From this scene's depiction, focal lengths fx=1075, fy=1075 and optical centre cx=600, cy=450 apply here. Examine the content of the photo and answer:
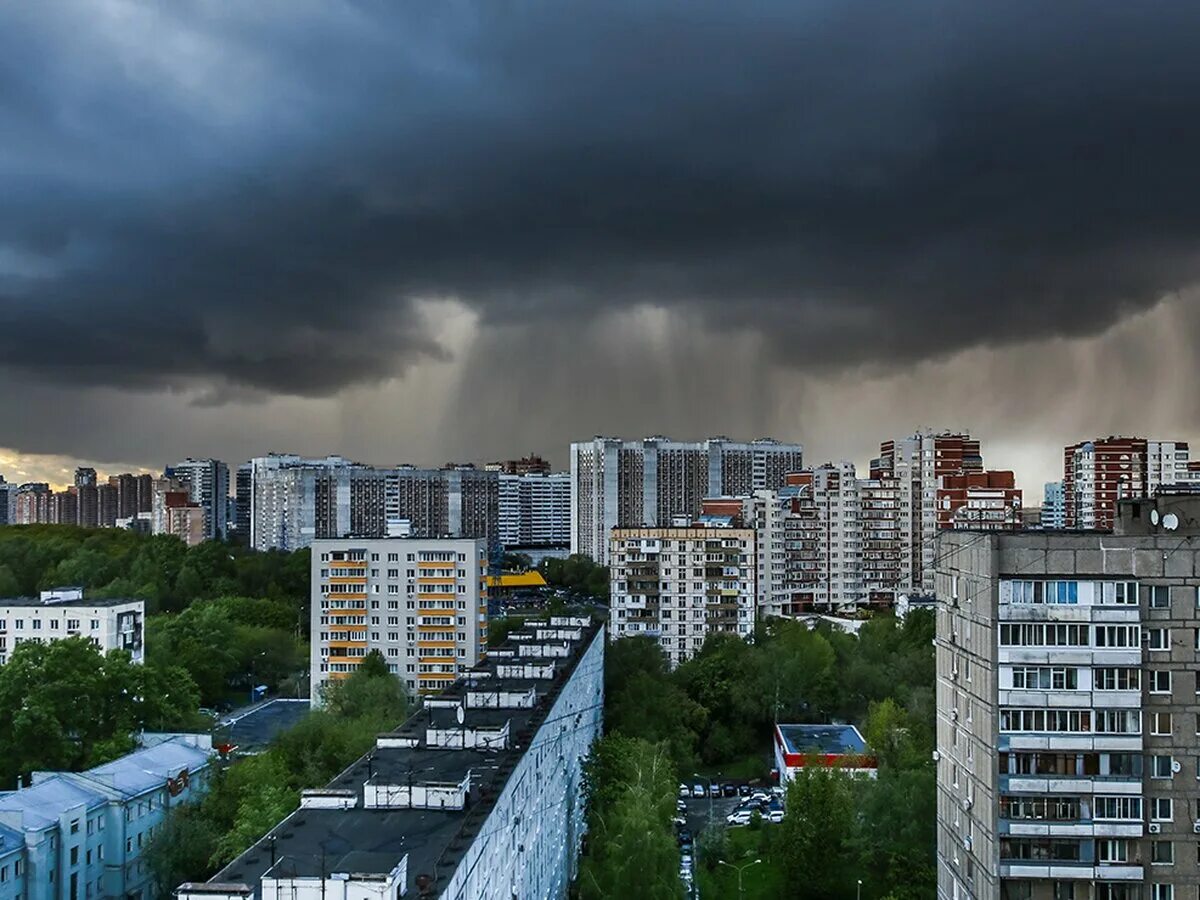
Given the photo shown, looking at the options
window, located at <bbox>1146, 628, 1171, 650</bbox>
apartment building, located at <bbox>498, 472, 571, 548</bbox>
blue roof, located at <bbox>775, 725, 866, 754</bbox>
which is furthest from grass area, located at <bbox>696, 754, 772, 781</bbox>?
apartment building, located at <bbox>498, 472, 571, 548</bbox>

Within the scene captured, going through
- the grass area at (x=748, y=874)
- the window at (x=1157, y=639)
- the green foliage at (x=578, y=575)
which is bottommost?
the grass area at (x=748, y=874)

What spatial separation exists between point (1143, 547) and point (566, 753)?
1306 centimetres

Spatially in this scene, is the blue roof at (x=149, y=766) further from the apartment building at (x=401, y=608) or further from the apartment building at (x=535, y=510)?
the apartment building at (x=535, y=510)

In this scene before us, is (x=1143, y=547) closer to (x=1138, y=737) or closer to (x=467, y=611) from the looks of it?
(x=1138, y=737)

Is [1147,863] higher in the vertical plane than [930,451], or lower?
lower

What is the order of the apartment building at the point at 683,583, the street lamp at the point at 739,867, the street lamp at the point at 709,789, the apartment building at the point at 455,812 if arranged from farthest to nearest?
the apartment building at the point at 683,583
the street lamp at the point at 709,789
the street lamp at the point at 739,867
the apartment building at the point at 455,812

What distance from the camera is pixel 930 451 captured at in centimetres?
6116

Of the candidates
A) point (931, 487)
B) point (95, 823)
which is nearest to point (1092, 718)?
A: point (95, 823)

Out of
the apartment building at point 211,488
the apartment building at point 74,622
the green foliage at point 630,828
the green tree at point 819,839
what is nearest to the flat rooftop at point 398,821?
the green foliage at point 630,828

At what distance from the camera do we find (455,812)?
46.5 ft

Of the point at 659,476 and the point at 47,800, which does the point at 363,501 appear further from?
the point at 47,800

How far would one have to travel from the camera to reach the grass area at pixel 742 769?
3506cm

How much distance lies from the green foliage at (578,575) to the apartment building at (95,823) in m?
51.9

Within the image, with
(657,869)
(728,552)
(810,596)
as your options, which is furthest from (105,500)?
(657,869)
